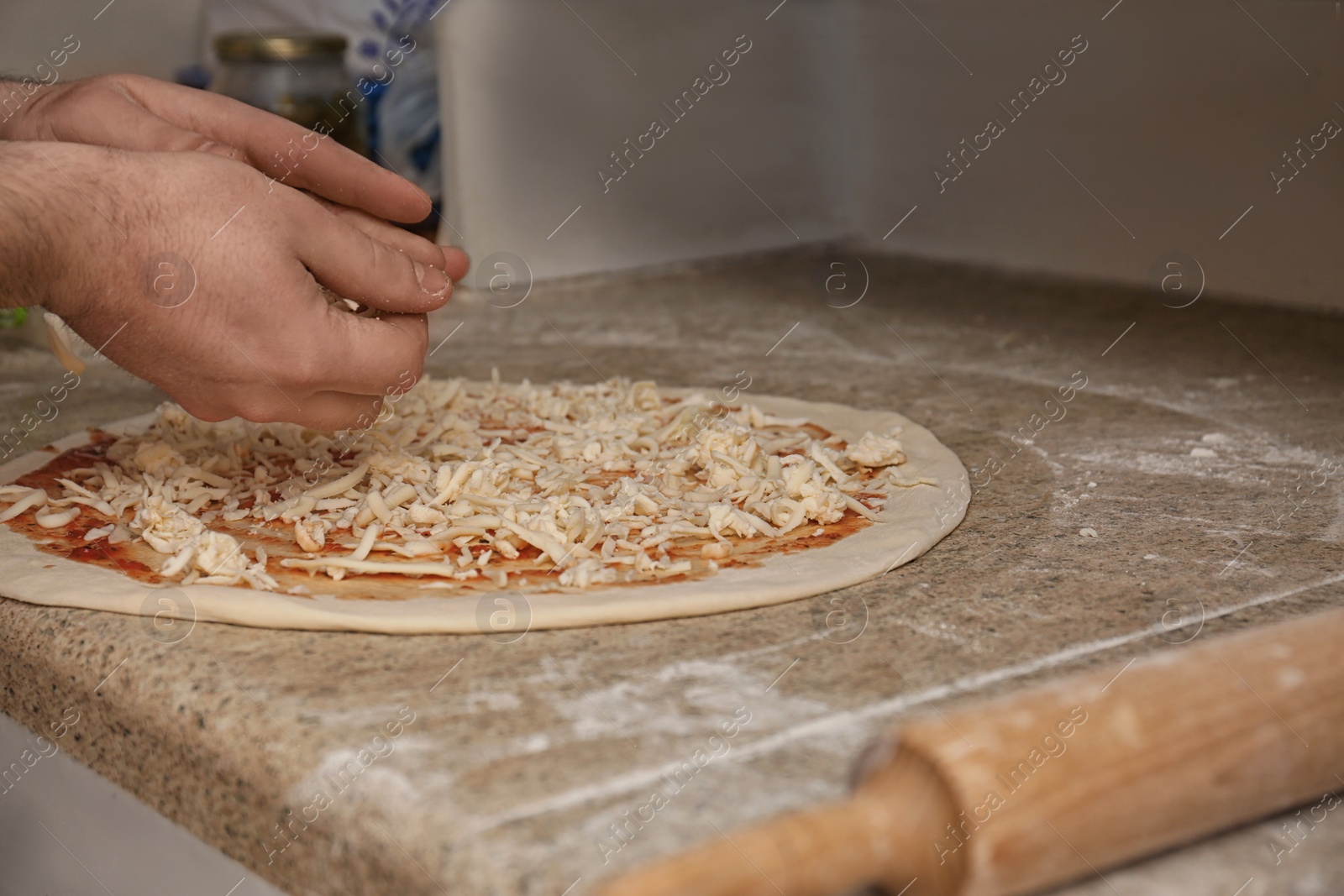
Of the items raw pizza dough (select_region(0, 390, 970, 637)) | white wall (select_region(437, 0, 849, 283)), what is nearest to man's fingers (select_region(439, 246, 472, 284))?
raw pizza dough (select_region(0, 390, 970, 637))

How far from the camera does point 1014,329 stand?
2.67 metres

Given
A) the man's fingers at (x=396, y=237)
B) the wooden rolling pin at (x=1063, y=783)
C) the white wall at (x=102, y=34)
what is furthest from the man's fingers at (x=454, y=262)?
the white wall at (x=102, y=34)

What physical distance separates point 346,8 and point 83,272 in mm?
2657

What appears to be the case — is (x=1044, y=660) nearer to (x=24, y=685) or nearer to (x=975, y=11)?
(x=24, y=685)

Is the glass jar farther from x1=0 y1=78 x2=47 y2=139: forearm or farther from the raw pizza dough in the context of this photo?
the raw pizza dough

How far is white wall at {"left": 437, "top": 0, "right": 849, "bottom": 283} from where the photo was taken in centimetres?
309

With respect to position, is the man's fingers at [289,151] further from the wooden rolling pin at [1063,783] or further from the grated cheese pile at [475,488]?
the wooden rolling pin at [1063,783]

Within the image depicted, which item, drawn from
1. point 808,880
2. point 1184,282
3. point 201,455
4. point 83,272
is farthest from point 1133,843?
point 1184,282

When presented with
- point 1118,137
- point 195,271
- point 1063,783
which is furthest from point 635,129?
point 1063,783

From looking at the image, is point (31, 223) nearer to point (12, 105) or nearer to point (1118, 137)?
point (12, 105)

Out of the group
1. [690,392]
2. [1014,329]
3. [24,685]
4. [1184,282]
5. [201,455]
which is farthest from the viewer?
[1184,282]

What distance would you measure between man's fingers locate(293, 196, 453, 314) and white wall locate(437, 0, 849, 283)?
5.71 ft

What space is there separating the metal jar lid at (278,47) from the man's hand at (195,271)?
191 centimetres

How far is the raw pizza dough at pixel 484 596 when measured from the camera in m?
1.23
